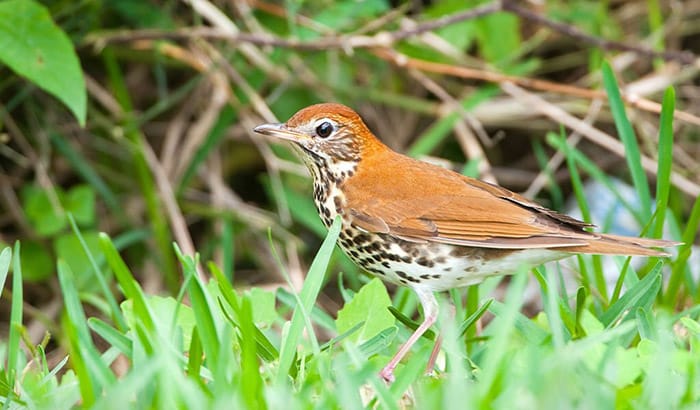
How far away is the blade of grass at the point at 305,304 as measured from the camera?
2.58 metres

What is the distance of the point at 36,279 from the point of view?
17.2 ft

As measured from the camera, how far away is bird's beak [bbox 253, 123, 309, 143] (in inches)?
137

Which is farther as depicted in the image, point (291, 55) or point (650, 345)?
point (291, 55)

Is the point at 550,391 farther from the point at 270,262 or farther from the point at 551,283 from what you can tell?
the point at 270,262

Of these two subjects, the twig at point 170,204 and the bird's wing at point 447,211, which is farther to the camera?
the twig at point 170,204

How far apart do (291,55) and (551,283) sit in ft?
10.1

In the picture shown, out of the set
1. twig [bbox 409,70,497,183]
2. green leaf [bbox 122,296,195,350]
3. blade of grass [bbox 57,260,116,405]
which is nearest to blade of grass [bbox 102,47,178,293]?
twig [bbox 409,70,497,183]

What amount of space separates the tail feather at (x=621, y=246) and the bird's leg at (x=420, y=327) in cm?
41

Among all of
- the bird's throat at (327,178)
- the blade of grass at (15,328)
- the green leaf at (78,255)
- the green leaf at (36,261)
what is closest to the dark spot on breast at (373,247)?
the bird's throat at (327,178)

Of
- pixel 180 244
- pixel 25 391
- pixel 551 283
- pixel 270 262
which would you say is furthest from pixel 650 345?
pixel 270 262

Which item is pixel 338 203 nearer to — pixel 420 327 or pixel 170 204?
pixel 420 327

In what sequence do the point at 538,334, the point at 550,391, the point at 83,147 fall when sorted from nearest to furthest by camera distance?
the point at 550,391 → the point at 538,334 → the point at 83,147

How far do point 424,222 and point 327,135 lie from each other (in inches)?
19.4

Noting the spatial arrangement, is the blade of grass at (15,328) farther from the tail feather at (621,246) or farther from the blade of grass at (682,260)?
the blade of grass at (682,260)
